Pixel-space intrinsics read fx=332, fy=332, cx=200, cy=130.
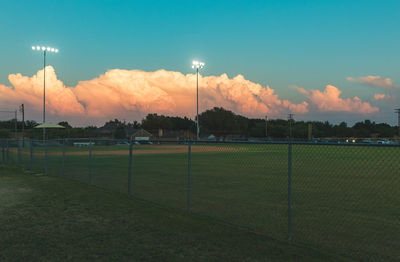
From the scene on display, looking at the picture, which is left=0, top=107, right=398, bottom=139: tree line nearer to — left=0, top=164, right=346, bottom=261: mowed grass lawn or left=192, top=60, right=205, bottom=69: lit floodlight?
left=192, top=60, right=205, bottom=69: lit floodlight

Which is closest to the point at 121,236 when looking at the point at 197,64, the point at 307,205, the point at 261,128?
the point at 307,205

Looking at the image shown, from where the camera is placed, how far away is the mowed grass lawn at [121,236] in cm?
495

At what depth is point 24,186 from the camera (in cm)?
1167

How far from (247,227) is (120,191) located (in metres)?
5.32

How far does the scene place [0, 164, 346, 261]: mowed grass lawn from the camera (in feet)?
16.3

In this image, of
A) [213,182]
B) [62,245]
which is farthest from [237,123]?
[62,245]

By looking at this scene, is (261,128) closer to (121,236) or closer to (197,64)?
(197,64)

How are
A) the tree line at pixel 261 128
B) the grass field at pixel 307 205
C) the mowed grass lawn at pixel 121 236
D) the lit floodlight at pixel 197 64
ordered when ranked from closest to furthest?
the mowed grass lawn at pixel 121 236 → the grass field at pixel 307 205 → the lit floodlight at pixel 197 64 → the tree line at pixel 261 128

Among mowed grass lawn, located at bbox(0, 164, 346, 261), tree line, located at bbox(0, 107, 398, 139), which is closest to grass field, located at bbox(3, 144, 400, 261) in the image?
mowed grass lawn, located at bbox(0, 164, 346, 261)

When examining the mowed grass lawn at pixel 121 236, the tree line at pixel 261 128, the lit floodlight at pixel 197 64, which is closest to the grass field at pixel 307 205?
the mowed grass lawn at pixel 121 236

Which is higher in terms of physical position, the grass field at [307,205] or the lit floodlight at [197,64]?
the lit floodlight at [197,64]

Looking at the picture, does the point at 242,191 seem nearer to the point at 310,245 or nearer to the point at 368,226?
the point at 368,226

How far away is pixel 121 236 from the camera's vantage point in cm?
589

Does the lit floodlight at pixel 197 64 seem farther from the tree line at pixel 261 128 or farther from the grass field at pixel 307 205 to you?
the tree line at pixel 261 128
